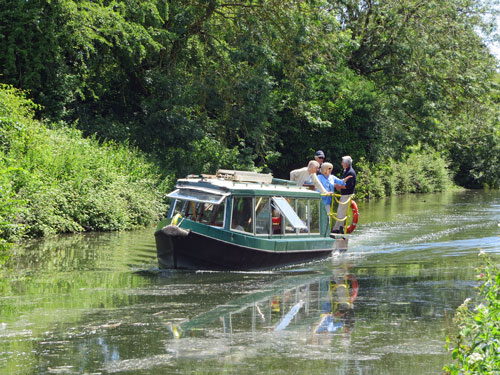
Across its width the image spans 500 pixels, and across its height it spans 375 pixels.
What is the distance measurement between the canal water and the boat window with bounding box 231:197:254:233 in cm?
95

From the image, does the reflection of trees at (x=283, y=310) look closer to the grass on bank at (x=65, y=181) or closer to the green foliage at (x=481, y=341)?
the green foliage at (x=481, y=341)

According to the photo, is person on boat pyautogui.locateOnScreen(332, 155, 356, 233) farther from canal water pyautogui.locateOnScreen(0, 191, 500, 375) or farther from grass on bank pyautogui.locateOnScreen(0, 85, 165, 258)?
grass on bank pyautogui.locateOnScreen(0, 85, 165, 258)

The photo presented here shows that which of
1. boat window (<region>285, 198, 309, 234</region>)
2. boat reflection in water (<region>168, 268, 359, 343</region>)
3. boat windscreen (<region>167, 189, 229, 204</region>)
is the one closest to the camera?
boat reflection in water (<region>168, 268, 359, 343</region>)

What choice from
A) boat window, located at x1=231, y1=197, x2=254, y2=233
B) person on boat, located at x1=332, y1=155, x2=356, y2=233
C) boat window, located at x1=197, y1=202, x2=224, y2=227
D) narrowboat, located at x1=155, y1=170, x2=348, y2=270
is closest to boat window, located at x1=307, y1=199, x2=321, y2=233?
narrowboat, located at x1=155, y1=170, x2=348, y2=270

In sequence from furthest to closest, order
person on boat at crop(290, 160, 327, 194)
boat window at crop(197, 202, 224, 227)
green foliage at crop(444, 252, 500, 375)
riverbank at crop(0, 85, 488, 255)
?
riverbank at crop(0, 85, 488, 255)
person on boat at crop(290, 160, 327, 194)
boat window at crop(197, 202, 224, 227)
green foliage at crop(444, 252, 500, 375)

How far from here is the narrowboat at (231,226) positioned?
15336 mm

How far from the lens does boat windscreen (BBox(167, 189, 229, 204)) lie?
15.4 meters

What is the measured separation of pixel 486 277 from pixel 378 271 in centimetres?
949

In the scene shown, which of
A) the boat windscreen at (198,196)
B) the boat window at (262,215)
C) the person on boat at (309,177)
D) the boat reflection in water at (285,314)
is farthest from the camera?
the person on boat at (309,177)

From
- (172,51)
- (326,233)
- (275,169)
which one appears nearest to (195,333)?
(326,233)

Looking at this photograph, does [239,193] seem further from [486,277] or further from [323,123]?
[323,123]

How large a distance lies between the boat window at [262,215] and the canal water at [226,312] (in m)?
0.90

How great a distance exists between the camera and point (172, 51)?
3241 centimetres

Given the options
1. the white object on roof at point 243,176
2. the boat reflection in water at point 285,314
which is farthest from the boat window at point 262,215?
the boat reflection in water at point 285,314
